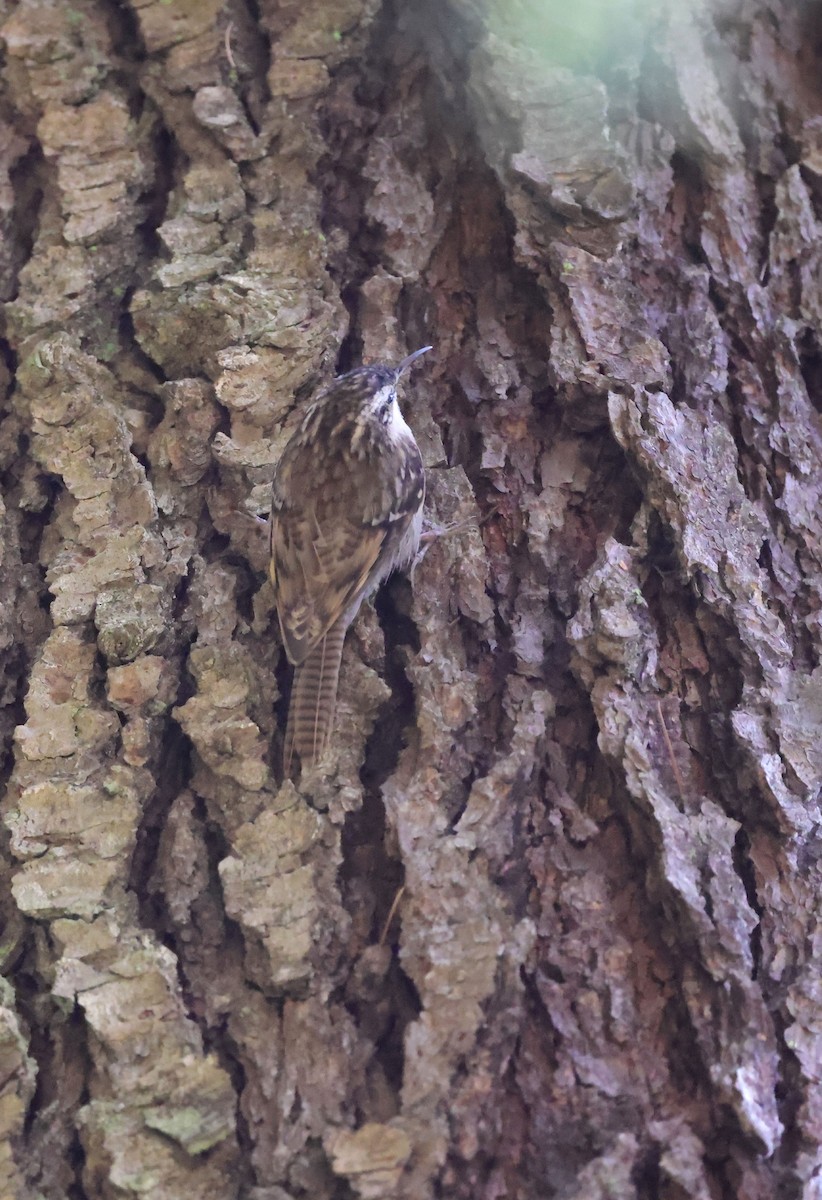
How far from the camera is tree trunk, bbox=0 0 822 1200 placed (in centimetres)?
166

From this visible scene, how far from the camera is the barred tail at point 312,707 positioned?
6.26 feet

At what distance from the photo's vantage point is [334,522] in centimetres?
251

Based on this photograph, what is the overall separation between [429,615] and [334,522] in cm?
54

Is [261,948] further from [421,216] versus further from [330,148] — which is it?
[330,148]

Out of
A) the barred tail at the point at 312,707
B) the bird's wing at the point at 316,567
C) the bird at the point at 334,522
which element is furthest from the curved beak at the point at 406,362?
the barred tail at the point at 312,707

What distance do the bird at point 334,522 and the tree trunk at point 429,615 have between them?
2.4 inches

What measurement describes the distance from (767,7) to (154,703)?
237 cm

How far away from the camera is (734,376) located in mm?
2377

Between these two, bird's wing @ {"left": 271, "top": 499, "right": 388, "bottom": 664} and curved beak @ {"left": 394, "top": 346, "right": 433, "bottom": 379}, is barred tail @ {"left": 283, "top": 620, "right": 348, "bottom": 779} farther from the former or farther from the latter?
curved beak @ {"left": 394, "top": 346, "right": 433, "bottom": 379}

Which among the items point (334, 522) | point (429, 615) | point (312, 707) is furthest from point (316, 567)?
point (312, 707)

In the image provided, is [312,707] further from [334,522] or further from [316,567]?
[334,522]

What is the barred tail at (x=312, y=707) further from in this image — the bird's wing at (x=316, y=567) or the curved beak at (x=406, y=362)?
the curved beak at (x=406, y=362)

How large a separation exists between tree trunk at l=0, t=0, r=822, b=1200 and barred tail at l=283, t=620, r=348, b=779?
44mm

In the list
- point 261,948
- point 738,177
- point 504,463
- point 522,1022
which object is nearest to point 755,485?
point 504,463
